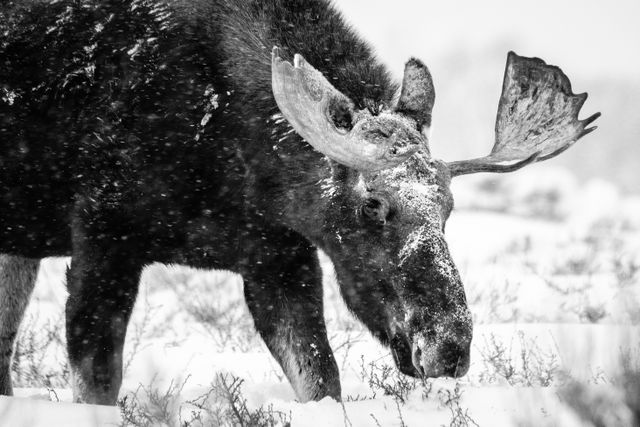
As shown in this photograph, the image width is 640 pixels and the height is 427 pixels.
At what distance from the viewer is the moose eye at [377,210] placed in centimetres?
447

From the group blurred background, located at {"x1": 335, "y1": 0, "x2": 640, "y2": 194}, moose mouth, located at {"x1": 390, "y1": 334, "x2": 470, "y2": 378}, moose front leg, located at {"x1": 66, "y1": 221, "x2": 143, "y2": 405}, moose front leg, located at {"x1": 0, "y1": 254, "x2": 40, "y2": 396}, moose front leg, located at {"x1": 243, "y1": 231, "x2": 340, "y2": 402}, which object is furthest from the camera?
blurred background, located at {"x1": 335, "y1": 0, "x2": 640, "y2": 194}

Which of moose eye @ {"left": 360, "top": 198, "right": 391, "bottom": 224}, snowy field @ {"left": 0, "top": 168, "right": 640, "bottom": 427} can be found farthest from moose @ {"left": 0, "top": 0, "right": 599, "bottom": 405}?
snowy field @ {"left": 0, "top": 168, "right": 640, "bottom": 427}

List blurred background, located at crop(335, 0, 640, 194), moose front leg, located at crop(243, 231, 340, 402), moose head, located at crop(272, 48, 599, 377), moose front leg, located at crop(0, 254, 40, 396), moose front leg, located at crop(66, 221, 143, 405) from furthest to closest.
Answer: blurred background, located at crop(335, 0, 640, 194), moose front leg, located at crop(0, 254, 40, 396), moose front leg, located at crop(243, 231, 340, 402), moose front leg, located at crop(66, 221, 143, 405), moose head, located at crop(272, 48, 599, 377)

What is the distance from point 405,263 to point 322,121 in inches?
30.9

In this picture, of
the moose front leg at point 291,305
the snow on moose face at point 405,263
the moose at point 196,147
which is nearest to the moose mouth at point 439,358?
the snow on moose face at point 405,263

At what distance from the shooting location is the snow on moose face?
4.03 meters

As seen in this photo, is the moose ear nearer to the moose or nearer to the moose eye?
the moose

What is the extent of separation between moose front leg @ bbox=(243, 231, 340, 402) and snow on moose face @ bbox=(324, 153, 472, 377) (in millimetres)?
489

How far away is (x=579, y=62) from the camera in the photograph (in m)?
80.0

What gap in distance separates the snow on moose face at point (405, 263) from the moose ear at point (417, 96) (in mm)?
373

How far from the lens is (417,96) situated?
16.4 feet

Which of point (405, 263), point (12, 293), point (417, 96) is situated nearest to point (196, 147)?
point (417, 96)

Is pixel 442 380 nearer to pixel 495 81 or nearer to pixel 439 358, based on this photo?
pixel 439 358

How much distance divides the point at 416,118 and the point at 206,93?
118 cm
